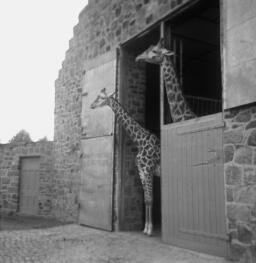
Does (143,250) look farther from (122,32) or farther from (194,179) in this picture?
(122,32)

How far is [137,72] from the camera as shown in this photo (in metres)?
7.72

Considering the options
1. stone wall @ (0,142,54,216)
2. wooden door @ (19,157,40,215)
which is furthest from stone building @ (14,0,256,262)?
wooden door @ (19,157,40,215)

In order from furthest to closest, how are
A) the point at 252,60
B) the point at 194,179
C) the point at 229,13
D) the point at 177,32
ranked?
the point at 177,32 < the point at 194,179 < the point at 229,13 < the point at 252,60

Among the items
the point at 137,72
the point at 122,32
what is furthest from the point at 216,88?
the point at 122,32

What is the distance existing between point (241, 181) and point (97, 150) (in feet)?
12.4

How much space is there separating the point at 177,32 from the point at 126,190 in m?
3.21

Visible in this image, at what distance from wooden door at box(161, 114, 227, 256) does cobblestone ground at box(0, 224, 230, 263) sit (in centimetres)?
24

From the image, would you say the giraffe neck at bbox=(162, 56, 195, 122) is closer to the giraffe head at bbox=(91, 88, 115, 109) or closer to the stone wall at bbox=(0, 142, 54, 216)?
the giraffe head at bbox=(91, 88, 115, 109)

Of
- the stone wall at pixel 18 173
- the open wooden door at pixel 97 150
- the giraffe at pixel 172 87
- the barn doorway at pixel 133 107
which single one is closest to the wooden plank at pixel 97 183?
the open wooden door at pixel 97 150

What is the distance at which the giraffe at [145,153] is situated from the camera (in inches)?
261

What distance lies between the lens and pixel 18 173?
1148 centimetres

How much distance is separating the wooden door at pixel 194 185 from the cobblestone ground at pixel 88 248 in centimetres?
24

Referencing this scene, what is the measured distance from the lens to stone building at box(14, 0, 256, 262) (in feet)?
15.0

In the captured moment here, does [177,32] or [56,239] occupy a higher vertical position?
[177,32]
